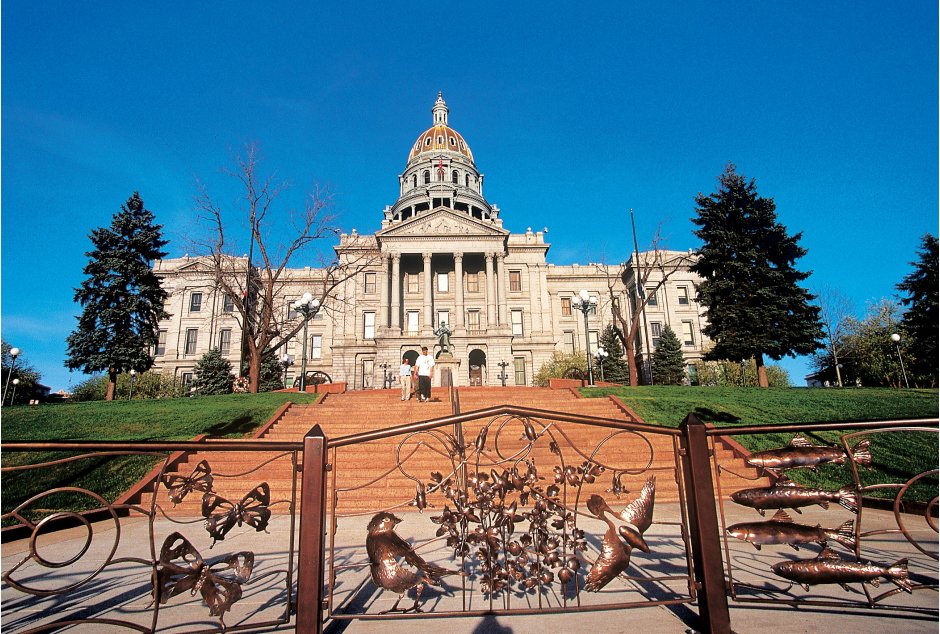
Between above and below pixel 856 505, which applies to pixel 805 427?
above

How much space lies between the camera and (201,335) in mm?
48344

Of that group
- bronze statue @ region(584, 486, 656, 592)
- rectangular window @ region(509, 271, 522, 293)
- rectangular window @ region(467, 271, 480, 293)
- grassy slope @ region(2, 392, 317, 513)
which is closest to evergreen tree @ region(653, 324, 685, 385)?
rectangular window @ region(509, 271, 522, 293)

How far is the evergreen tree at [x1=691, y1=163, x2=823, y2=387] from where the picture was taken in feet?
79.2

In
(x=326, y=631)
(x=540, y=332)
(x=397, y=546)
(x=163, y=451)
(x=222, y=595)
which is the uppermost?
(x=540, y=332)

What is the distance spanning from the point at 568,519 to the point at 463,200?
5749 cm

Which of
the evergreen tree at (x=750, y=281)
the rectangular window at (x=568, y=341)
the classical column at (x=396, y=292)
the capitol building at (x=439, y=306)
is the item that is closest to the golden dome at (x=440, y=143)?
the capitol building at (x=439, y=306)

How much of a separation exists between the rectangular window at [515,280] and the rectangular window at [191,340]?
105 feet

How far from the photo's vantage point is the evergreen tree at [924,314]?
27.7m

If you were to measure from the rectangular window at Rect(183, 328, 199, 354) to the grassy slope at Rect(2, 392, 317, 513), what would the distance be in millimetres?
33952

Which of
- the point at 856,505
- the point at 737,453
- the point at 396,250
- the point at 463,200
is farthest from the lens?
the point at 463,200

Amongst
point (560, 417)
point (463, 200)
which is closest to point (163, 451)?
point (560, 417)

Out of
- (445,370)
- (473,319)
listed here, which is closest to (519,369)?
(473,319)

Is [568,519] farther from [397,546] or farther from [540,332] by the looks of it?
[540,332]

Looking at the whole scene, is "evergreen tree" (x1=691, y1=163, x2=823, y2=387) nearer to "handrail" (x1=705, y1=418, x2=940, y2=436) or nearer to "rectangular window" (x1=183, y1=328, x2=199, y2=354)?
"handrail" (x1=705, y1=418, x2=940, y2=436)
